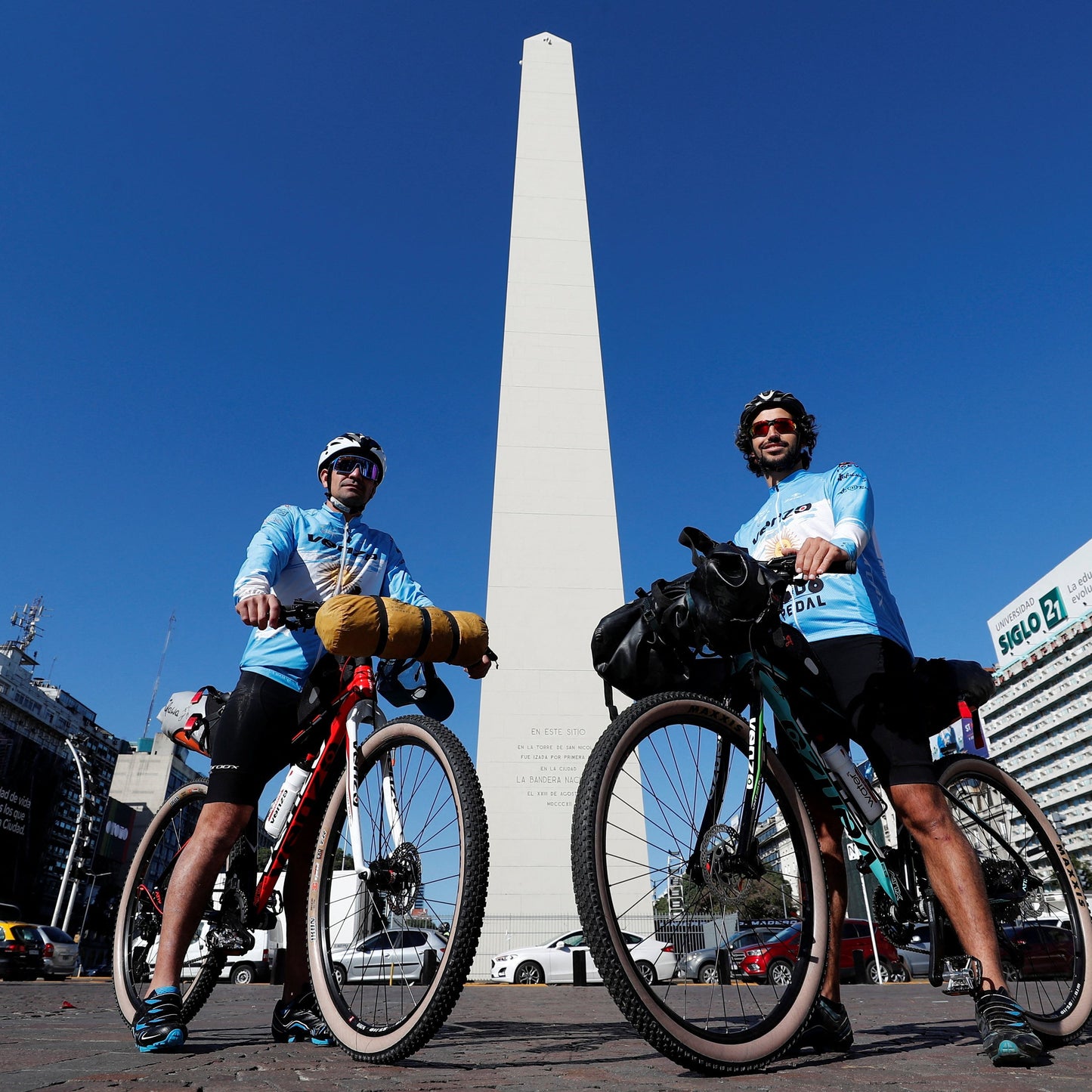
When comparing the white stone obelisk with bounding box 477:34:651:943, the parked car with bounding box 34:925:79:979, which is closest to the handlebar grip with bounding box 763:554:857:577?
the white stone obelisk with bounding box 477:34:651:943

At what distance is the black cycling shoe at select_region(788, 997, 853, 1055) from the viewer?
2062 mm

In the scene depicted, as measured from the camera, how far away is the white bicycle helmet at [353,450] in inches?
118

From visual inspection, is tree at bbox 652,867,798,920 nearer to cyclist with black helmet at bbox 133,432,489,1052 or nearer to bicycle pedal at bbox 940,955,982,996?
bicycle pedal at bbox 940,955,982,996

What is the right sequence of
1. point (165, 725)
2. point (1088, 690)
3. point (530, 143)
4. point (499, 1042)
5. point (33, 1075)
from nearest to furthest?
1. point (33, 1075)
2. point (499, 1042)
3. point (165, 725)
4. point (530, 143)
5. point (1088, 690)

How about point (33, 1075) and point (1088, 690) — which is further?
point (1088, 690)

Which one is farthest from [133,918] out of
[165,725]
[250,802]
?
[250,802]

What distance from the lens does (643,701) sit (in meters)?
1.82

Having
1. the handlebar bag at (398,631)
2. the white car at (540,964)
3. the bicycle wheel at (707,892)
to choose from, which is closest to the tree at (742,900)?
the bicycle wheel at (707,892)

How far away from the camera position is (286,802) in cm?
250

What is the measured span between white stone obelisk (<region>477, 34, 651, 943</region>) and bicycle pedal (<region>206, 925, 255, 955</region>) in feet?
42.3

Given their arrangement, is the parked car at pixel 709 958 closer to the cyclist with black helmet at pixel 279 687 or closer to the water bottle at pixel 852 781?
the water bottle at pixel 852 781

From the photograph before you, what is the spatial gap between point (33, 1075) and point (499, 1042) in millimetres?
1256

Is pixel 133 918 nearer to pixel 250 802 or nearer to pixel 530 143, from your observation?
pixel 250 802

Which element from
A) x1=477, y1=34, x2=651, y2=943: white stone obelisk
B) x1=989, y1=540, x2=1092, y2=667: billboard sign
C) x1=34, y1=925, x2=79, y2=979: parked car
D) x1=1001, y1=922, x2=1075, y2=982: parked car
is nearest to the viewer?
x1=1001, y1=922, x2=1075, y2=982: parked car
